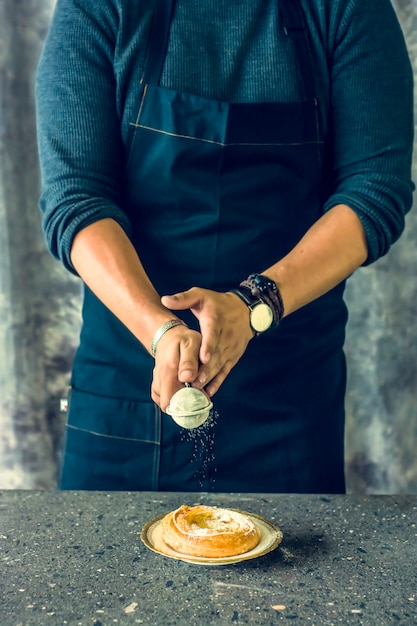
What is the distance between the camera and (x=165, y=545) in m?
0.90

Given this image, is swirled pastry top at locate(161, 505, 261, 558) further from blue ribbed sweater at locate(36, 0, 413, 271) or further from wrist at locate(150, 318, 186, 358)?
blue ribbed sweater at locate(36, 0, 413, 271)

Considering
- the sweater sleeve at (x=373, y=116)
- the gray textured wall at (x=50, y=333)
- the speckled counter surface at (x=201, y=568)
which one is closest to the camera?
the speckled counter surface at (x=201, y=568)

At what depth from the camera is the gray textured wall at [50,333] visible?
67.6 inches

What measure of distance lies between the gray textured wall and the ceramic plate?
2.91ft

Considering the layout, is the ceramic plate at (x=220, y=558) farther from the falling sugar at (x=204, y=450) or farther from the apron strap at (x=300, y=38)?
the apron strap at (x=300, y=38)

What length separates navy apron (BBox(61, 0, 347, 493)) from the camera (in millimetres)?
1266

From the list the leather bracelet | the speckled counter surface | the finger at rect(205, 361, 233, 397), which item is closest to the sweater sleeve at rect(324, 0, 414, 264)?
the leather bracelet

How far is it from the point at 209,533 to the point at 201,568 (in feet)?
0.13

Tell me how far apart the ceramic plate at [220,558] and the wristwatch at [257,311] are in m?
0.29

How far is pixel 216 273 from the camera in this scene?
1.29m

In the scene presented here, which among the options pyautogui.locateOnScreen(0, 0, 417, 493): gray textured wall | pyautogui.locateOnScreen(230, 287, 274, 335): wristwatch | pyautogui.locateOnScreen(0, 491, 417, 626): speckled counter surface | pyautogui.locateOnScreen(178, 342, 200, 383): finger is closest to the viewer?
pyautogui.locateOnScreen(0, 491, 417, 626): speckled counter surface

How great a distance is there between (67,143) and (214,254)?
0.96ft

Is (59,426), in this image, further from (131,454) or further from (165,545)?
(165,545)

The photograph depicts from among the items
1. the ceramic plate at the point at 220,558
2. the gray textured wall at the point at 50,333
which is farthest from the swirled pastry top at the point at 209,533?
the gray textured wall at the point at 50,333
